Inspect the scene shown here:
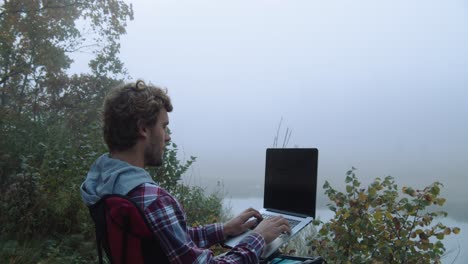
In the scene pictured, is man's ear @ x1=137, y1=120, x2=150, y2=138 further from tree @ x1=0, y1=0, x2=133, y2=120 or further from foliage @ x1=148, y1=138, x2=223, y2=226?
tree @ x1=0, y1=0, x2=133, y2=120

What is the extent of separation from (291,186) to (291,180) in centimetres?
3

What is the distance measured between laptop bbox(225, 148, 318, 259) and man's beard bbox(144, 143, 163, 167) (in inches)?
19.7

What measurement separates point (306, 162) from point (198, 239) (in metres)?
0.59

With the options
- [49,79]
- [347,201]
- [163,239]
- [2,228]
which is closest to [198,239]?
[163,239]

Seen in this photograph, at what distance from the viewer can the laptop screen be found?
5.81ft

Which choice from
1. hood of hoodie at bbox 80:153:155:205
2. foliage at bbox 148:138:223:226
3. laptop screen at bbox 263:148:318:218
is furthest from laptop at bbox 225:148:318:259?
foliage at bbox 148:138:223:226

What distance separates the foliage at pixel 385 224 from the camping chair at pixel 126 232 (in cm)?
153

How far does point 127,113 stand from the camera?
1.34 metres

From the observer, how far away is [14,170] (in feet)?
14.7

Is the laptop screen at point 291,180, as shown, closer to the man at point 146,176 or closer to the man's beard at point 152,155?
the man at point 146,176

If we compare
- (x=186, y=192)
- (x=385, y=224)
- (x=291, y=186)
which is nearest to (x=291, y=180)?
(x=291, y=186)

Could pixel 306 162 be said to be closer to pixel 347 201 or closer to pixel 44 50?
pixel 347 201

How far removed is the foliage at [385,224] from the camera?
2254 mm

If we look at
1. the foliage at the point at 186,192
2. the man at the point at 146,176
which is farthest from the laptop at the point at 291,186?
the foliage at the point at 186,192
